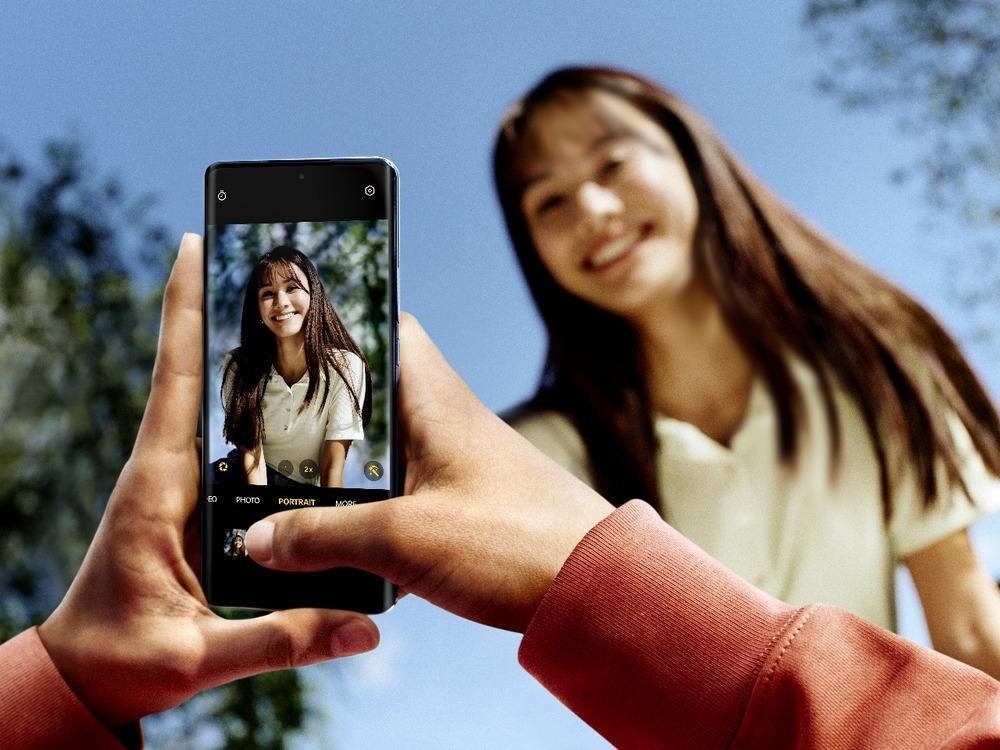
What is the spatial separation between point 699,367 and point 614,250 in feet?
0.50

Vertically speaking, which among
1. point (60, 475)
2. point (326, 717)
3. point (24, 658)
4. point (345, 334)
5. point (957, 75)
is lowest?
point (326, 717)

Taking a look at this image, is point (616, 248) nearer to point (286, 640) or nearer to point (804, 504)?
point (804, 504)

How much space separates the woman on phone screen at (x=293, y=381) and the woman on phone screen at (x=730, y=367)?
1.75 feet

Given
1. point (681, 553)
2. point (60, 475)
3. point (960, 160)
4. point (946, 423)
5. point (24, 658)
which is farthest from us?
point (60, 475)

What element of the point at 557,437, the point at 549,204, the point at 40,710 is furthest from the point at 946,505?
the point at 40,710

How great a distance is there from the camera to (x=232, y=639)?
413 millimetres

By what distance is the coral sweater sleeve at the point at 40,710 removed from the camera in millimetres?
372

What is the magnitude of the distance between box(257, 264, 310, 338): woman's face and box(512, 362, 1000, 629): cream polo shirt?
21.2 inches

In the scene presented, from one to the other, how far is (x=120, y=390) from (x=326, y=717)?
1.78ft

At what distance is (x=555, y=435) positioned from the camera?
942 millimetres

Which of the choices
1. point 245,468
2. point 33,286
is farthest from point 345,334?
point 33,286

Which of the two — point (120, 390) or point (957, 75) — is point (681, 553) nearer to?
point (957, 75)

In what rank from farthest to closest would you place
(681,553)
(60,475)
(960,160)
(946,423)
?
(60,475) → (960,160) → (946,423) → (681,553)

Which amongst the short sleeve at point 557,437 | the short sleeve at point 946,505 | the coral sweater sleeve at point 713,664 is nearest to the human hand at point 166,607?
the coral sweater sleeve at point 713,664
